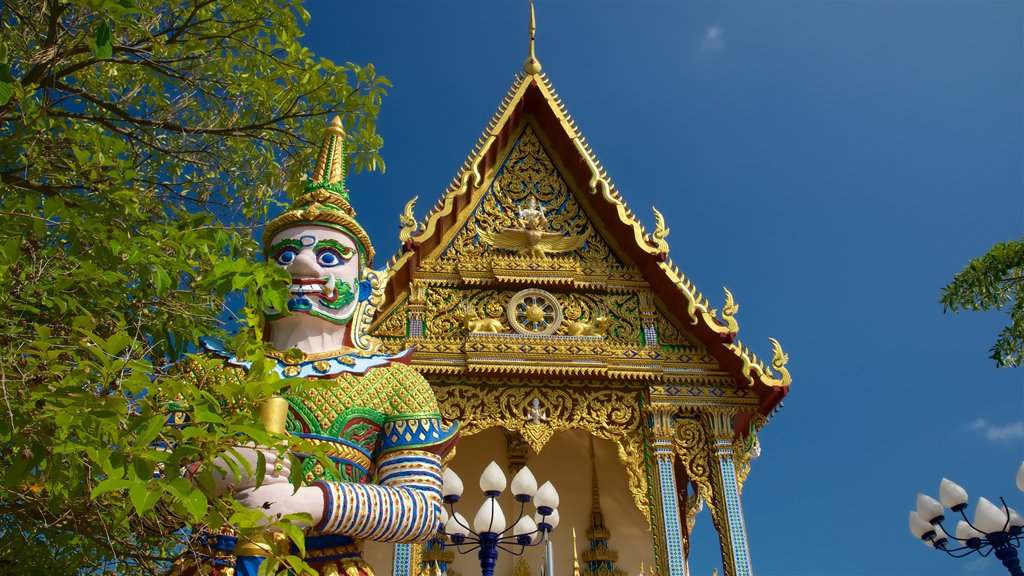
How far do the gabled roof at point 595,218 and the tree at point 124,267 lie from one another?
221 centimetres

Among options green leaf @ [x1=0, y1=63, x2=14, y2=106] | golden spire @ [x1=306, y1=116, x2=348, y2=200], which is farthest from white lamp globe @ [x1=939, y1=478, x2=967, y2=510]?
green leaf @ [x1=0, y1=63, x2=14, y2=106]

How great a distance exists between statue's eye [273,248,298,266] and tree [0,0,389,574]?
22 cm

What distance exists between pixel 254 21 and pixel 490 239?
150 inches

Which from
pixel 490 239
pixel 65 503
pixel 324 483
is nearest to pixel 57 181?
pixel 65 503

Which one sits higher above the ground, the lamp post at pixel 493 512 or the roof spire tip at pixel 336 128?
the roof spire tip at pixel 336 128

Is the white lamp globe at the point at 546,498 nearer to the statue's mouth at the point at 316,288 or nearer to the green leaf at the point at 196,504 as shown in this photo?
the statue's mouth at the point at 316,288

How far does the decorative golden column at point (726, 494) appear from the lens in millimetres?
6082

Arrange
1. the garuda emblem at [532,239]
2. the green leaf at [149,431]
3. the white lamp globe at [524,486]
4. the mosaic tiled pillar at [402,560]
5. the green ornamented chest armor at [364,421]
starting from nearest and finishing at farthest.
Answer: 1. the green leaf at [149,431]
2. the green ornamented chest armor at [364,421]
3. the white lamp globe at [524,486]
4. the mosaic tiled pillar at [402,560]
5. the garuda emblem at [532,239]

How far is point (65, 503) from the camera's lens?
2.67 meters

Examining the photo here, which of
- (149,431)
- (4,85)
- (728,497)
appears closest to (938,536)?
(728,497)

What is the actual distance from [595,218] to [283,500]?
4.98 meters

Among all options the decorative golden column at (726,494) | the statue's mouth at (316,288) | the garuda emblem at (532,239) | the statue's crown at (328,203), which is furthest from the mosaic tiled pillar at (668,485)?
the statue's mouth at (316,288)

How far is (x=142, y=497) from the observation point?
79.4 inches

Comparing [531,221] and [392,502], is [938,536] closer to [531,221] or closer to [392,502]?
[531,221]
